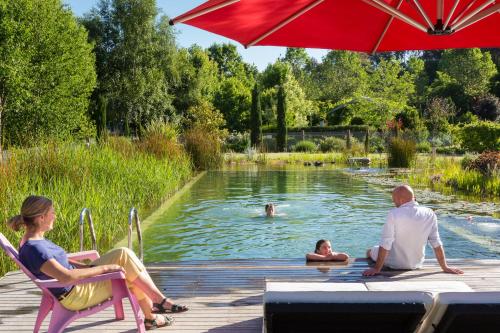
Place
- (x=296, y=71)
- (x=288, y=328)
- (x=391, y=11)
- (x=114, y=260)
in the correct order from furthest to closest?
1. (x=296, y=71)
2. (x=391, y=11)
3. (x=114, y=260)
4. (x=288, y=328)

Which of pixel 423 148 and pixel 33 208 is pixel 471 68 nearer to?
pixel 423 148

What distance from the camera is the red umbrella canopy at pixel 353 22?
14.6 ft

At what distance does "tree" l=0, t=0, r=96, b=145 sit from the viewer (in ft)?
66.1

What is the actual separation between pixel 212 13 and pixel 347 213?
6.65 m

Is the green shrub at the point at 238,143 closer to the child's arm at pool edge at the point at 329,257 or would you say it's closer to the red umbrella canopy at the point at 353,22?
the red umbrella canopy at the point at 353,22

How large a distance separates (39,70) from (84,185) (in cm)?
1627

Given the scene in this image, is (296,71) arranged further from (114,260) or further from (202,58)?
(114,260)

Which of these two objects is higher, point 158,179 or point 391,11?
point 391,11

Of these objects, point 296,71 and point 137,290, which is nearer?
point 137,290

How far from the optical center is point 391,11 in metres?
4.46

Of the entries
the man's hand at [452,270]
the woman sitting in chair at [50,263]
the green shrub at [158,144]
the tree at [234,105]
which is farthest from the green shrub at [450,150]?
the woman sitting in chair at [50,263]

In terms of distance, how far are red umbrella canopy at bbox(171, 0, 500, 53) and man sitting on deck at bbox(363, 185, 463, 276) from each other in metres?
1.23

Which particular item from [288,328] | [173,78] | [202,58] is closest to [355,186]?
[288,328]

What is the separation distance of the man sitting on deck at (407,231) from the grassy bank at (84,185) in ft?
11.1
